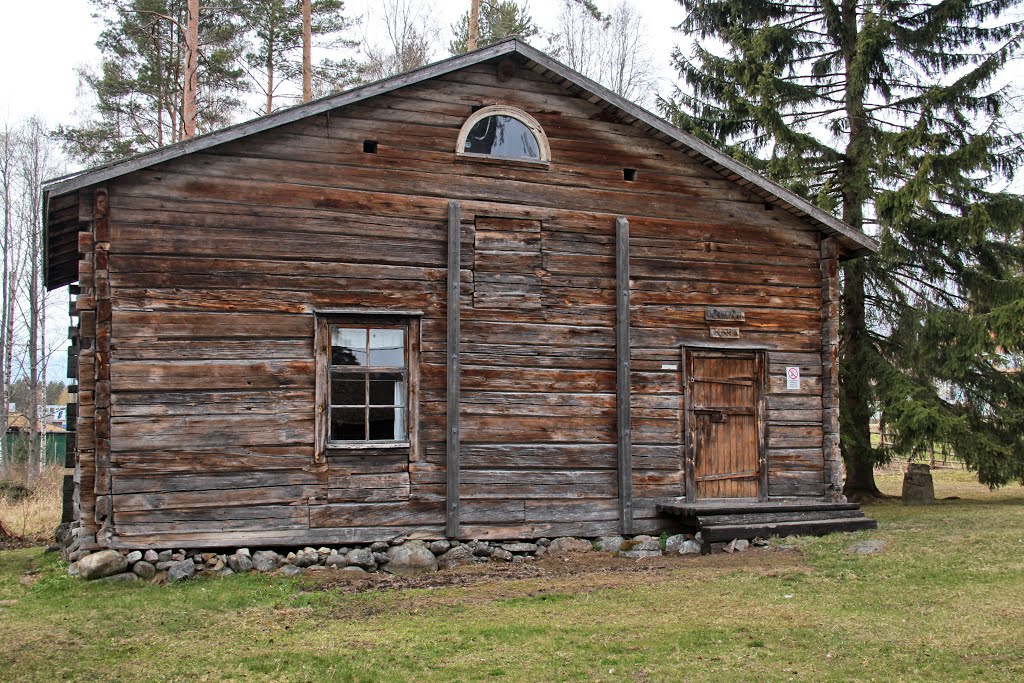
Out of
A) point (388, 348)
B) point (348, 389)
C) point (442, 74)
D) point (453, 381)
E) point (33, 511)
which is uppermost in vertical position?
point (442, 74)

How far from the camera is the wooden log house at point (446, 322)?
10898 millimetres

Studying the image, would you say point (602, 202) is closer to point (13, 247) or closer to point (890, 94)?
point (890, 94)

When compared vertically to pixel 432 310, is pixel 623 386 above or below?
below

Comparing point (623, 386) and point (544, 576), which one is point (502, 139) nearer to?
point (623, 386)

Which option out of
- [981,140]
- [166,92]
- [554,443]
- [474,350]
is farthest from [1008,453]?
[166,92]

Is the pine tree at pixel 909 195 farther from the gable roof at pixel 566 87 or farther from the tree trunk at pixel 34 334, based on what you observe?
the tree trunk at pixel 34 334

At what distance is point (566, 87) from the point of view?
12633mm

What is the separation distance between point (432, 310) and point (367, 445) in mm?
1849

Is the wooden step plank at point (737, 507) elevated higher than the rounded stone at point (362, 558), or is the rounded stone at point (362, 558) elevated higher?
the wooden step plank at point (737, 507)

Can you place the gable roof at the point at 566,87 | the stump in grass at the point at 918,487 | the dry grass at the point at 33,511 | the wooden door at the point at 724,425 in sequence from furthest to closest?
the stump in grass at the point at 918,487, the dry grass at the point at 33,511, the wooden door at the point at 724,425, the gable roof at the point at 566,87

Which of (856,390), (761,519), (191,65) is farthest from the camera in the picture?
(191,65)

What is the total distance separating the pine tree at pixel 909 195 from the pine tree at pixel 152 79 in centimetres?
1401

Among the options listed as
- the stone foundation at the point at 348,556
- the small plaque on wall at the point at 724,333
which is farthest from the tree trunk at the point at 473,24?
the stone foundation at the point at 348,556

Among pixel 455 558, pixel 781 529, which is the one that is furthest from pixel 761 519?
pixel 455 558
